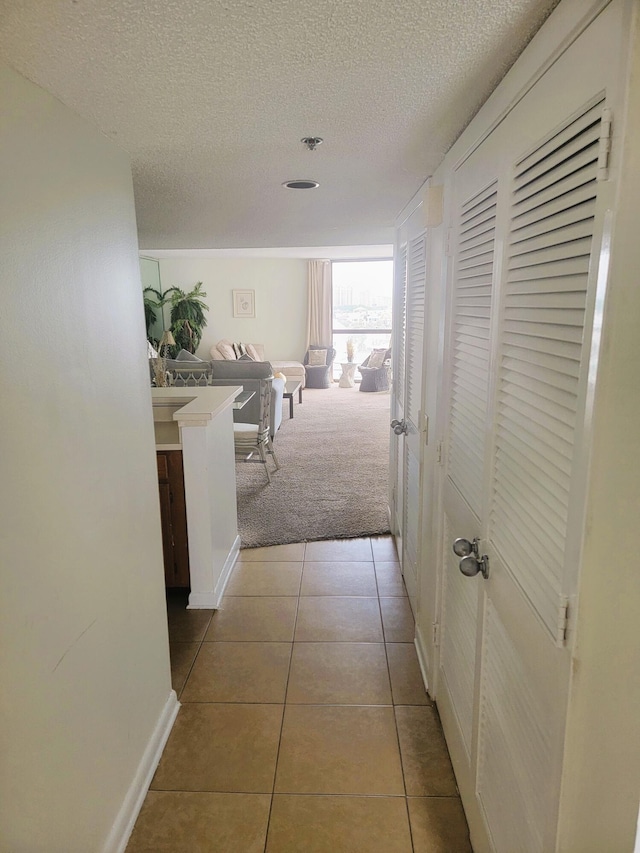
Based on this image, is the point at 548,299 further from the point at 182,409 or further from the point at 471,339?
the point at 182,409

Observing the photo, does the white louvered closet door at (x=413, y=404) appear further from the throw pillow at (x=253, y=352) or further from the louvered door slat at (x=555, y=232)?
the throw pillow at (x=253, y=352)

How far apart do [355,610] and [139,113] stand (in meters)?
2.32

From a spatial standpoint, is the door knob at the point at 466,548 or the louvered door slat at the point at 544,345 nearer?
the louvered door slat at the point at 544,345

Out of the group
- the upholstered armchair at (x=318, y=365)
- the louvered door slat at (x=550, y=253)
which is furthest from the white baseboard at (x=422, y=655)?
the upholstered armchair at (x=318, y=365)

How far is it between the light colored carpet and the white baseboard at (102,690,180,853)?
156cm

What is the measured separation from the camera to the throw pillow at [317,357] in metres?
9.62

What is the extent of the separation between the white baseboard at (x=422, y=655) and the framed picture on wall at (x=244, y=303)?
8372 mm

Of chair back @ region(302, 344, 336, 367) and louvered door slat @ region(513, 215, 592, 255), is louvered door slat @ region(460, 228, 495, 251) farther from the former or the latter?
chair back @ region(302, 344, 336, 367)

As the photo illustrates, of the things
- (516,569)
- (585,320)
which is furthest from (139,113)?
(516,569)

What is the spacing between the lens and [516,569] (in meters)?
1.07

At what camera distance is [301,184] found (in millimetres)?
1976

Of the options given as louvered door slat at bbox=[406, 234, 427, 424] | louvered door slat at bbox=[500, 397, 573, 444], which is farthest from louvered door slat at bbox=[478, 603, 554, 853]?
louvered door slat at bbox=[406, 234, 427, 424]

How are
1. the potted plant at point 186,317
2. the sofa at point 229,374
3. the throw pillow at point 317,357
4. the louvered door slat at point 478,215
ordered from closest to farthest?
1. the louvered door slat at point 478,215
2. the sofa at point 229,374
3. the potted plant at point 186,317
4. the throw pillow at point 317,357

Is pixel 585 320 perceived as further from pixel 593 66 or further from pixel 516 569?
pixel 516 569
